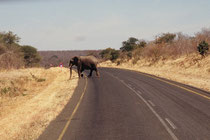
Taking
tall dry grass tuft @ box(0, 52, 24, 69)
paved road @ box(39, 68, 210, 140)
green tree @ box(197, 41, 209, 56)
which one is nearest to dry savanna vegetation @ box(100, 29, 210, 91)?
green tree @ box(197, 41, 209, 56)

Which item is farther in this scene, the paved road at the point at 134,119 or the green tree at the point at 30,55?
the green tree at the point at 30,55

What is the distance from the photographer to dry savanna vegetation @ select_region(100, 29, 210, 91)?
27581 mm

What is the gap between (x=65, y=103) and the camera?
43.3 ft

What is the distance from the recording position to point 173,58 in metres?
43.3

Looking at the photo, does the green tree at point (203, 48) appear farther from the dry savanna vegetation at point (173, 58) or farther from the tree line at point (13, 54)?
the tree line at point (13, 54)

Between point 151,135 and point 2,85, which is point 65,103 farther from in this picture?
point 2,85

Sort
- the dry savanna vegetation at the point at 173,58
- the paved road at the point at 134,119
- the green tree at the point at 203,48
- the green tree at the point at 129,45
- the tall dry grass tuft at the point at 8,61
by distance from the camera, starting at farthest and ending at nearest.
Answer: the green tree at the point at 129,45 → the tall dry grass tuft at the point at 8,61 → the green tree at the point at 203,48 → the dry savanna vegetation at the point at 173,58 → the paved road at the point at 134,119

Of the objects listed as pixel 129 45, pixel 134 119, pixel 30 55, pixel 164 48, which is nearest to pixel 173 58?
pixel 164 48

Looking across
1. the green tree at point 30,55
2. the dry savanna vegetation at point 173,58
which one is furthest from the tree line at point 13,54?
the dry savanna vegetation at point 173,58

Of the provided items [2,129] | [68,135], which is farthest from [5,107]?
[68,135]

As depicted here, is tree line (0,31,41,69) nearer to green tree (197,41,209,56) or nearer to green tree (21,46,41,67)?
green tree (21,46,41,67)

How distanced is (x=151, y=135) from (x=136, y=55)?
52.4 m

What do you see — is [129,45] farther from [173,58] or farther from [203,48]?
[203,48]

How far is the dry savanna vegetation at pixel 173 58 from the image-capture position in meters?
27.6
